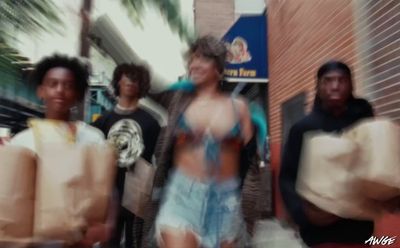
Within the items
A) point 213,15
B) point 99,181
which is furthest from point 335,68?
point 213,15

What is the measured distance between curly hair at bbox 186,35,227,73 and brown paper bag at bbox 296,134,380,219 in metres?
0.81

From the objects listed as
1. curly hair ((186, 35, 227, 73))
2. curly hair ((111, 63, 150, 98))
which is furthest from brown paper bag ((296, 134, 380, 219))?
curly hair ((111, 63, 150, 98))

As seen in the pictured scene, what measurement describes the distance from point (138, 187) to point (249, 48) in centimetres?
783

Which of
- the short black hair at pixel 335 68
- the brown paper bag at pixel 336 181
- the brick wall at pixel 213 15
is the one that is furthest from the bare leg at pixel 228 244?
the brick wall at pixel 213 15

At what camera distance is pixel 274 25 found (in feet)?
34.1

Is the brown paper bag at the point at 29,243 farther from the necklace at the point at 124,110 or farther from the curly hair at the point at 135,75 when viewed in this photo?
the curly hair at the point at 135,75

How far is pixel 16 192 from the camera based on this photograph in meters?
2.18

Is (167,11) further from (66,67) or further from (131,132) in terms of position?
(66,67)

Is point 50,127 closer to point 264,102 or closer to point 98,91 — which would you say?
point 264,102

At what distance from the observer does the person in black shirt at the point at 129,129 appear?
4062 mm

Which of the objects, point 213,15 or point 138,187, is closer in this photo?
point 138,187

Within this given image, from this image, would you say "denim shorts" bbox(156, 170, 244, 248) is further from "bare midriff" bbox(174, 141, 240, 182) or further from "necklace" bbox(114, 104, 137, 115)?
"necklace" bbox(114, 104, 137, 115)

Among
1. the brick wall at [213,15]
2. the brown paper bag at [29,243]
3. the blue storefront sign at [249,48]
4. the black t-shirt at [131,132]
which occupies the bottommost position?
the brown paper bag at [29,243]

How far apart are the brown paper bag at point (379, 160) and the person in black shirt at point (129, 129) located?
2.03 meters
